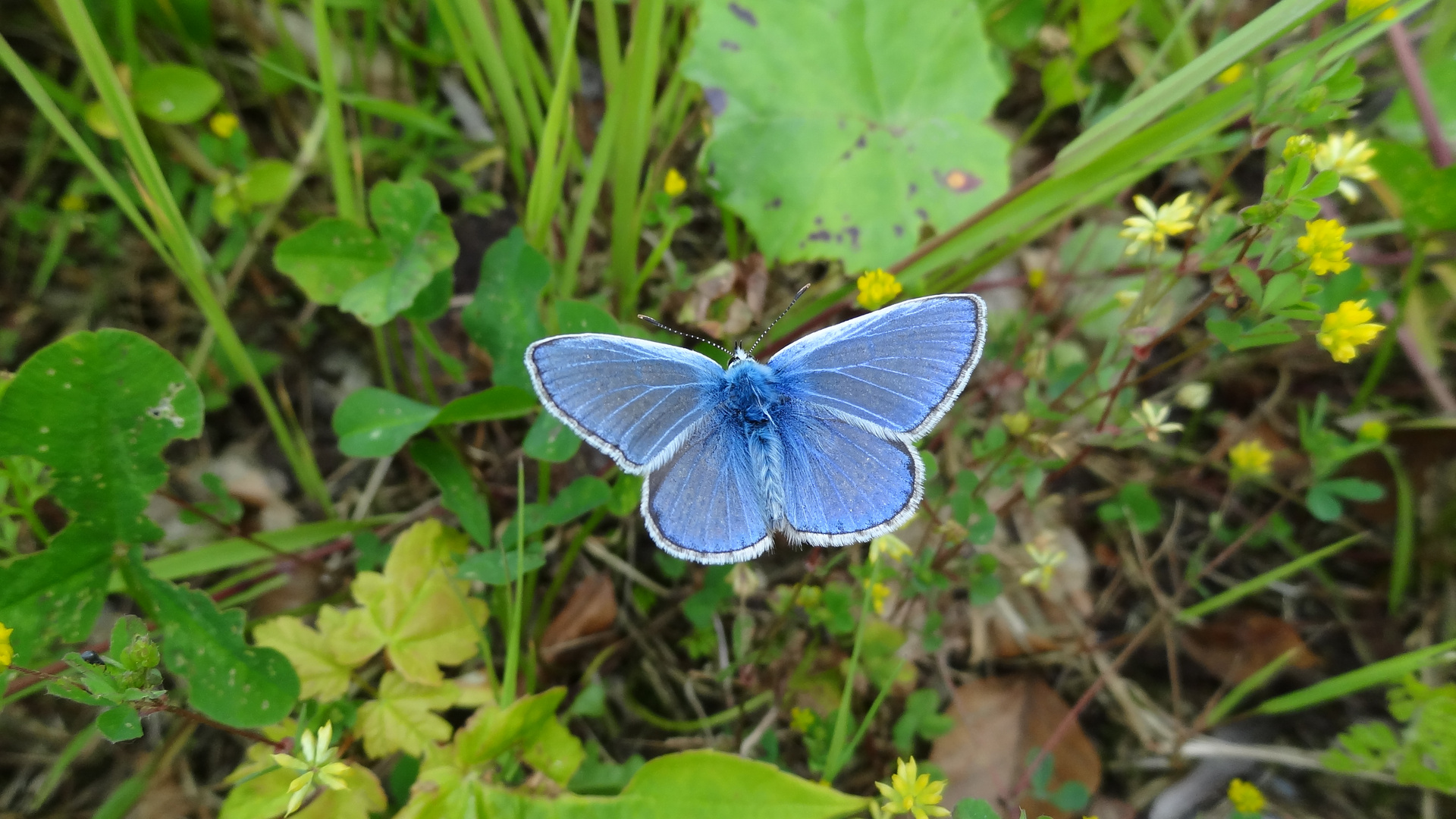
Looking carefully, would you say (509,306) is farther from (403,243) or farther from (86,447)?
(86,447)

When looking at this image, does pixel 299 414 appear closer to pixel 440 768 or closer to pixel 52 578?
pixel 52 578

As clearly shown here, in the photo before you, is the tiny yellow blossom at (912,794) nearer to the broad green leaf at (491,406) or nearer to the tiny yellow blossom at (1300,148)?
the broad green leaf at (491,406)

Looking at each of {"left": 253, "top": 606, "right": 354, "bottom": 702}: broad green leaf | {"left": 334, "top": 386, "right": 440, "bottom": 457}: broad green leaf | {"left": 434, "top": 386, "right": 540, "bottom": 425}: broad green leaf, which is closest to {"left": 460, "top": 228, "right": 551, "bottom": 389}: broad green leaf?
{"left": 434, "top": 386, "right": 540, "bottom": 425}: broad green leaf

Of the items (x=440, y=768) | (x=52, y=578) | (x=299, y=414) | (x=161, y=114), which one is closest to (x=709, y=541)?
(x=440, y=768)

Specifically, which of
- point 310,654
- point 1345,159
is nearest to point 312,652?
point 310,654

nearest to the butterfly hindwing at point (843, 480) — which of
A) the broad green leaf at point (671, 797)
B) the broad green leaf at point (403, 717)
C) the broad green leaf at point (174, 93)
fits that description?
the broad green leaf at point (671, 797)

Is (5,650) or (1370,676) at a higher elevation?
(5,650)
